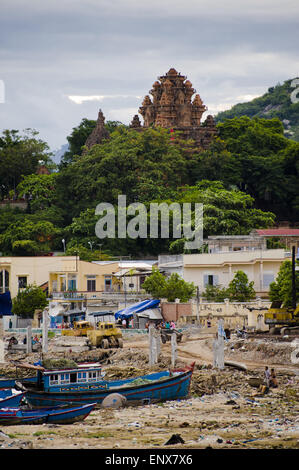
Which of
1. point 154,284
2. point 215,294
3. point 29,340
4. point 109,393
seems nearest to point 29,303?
point 154,284

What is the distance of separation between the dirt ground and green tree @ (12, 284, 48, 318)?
2169cm

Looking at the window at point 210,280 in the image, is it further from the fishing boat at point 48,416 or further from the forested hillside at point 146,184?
the fishing boat at point 48,416

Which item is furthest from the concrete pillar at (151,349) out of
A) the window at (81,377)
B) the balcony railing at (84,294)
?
the balcony railing at (84,294)

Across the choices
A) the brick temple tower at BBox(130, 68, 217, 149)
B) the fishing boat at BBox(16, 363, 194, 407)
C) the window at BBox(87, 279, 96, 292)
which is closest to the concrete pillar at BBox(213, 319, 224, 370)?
the fishing boat at BBox(16, 363, 194, 407)

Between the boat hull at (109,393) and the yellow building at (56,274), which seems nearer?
the boat hull at (109,393)

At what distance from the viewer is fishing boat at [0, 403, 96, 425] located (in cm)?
3516

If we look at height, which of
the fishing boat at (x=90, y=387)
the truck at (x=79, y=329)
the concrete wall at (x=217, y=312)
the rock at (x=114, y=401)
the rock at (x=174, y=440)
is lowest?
the rock at (x=174, y=440)

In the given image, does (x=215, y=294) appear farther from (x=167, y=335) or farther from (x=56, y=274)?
(x=56, y=274)

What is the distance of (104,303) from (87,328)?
12280 mm

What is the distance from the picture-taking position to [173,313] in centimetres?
6588

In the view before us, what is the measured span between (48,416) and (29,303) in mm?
36824

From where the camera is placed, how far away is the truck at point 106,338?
56.2 meters

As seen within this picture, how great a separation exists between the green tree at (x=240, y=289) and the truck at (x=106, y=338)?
41.8ft

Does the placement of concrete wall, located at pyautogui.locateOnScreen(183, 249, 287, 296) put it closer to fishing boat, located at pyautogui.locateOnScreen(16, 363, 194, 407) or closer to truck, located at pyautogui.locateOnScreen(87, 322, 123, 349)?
truck, located at pyautogui.locateOnScreen(87, 322, 123, 349)
